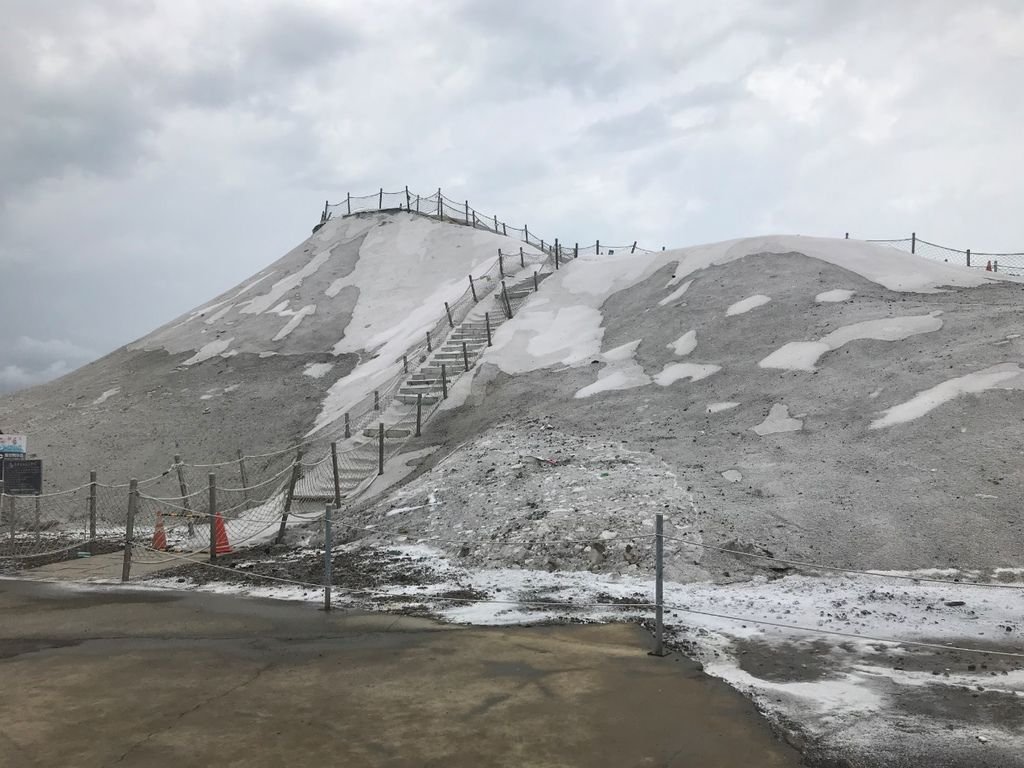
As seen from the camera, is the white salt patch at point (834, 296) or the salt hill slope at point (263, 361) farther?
the salt hill slope at point (263, 361)

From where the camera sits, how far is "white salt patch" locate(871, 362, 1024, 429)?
35.4ft

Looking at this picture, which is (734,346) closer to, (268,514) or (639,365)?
(639,365)

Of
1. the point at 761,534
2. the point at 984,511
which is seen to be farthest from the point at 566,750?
the point at 984,511

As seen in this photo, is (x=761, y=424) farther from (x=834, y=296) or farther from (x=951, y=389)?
(x=834, y=296)

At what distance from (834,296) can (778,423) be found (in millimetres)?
5347

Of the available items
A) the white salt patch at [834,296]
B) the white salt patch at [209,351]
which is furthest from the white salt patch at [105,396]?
the white salt patch at [834,296]

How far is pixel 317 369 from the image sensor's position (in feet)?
79.2

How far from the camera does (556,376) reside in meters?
16.2

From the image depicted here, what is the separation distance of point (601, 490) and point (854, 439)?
12.8 feet

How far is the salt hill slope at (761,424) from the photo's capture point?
8.96 metres

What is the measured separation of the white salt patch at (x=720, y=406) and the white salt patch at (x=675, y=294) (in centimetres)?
566

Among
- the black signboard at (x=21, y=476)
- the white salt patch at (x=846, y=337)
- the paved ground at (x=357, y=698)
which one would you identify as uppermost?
the white salt patch at (x=846, y=337)

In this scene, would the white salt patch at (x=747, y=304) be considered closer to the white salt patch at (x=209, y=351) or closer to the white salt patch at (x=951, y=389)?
the white salt patch at (x=951, y=389)

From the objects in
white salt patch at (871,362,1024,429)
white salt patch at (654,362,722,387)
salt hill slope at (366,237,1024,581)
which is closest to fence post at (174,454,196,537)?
salt hill slope at (366,237,1024,581)
